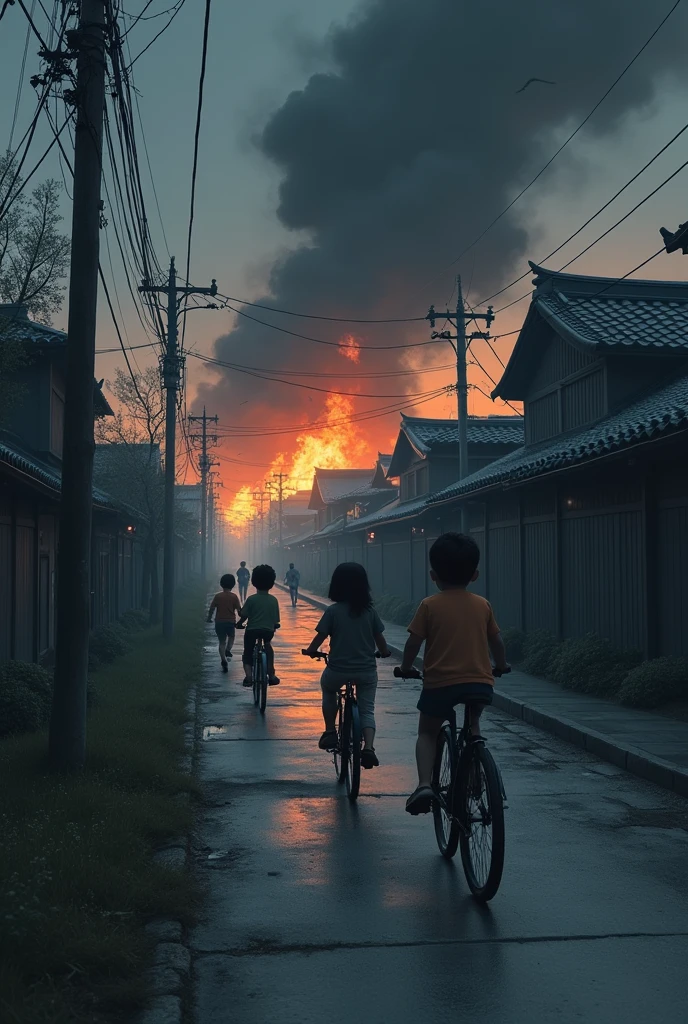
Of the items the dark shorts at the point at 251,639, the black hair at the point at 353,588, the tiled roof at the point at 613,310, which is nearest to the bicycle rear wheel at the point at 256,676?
the dark shorts at the point at 251,639

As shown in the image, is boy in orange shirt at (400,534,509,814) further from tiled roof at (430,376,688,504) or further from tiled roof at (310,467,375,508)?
tiled roof at (310,467,375,508)

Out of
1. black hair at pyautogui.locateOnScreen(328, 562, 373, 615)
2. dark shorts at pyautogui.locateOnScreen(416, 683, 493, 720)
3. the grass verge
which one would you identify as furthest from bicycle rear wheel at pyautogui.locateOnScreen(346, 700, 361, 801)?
dark shorts at pyautogui.locateOnScreen(416, 683, 493, 720)

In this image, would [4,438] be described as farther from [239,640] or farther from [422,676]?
[422,676]

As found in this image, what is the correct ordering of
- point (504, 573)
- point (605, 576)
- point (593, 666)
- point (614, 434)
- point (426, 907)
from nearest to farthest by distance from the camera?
point (426, 907) < point (614, 434) < point (593, 666) < point (605, 576) < point (504, 573)

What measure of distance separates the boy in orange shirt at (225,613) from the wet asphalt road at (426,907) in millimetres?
7402

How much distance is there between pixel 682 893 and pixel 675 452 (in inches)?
322

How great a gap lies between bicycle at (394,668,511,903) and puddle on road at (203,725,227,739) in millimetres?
5355

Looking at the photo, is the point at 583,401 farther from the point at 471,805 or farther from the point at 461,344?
the point at 471,805

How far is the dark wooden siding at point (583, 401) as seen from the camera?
68.4 feet

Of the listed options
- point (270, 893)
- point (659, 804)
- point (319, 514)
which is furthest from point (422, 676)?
point (319, 514)

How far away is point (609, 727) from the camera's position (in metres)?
11.0

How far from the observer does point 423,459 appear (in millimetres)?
40281

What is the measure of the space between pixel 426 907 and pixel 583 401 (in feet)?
58.2

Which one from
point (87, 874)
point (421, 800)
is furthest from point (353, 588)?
point (87, 874)
